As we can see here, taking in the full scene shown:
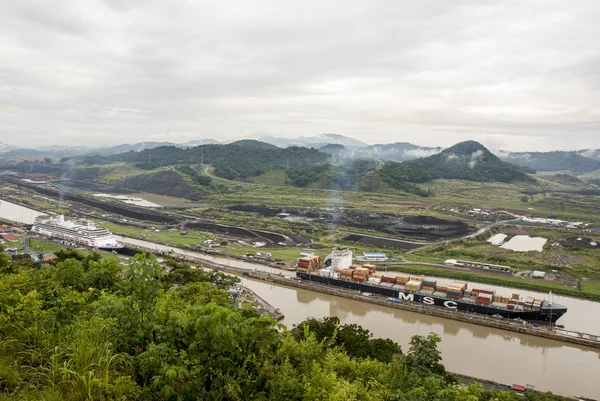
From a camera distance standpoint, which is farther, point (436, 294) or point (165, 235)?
point (165, 235)

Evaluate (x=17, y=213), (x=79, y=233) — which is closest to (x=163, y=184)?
(x=17, y=213)

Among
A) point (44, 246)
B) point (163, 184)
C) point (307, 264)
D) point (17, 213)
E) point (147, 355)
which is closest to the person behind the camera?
point (147, 355)

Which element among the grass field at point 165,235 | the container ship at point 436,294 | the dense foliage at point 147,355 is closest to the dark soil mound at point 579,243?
the container ship at point 436,294

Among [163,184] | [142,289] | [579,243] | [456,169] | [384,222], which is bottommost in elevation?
[384,222]

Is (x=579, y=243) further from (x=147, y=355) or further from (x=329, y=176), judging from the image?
(x=329, y=176)

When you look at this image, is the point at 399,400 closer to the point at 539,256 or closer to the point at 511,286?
the point at 511,286

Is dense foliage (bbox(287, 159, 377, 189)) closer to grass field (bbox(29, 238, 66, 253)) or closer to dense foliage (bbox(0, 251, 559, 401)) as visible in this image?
grass field (bbox(29, 238, 66, 253))

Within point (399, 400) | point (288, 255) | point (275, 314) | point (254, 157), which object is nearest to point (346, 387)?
point (399, 400)
